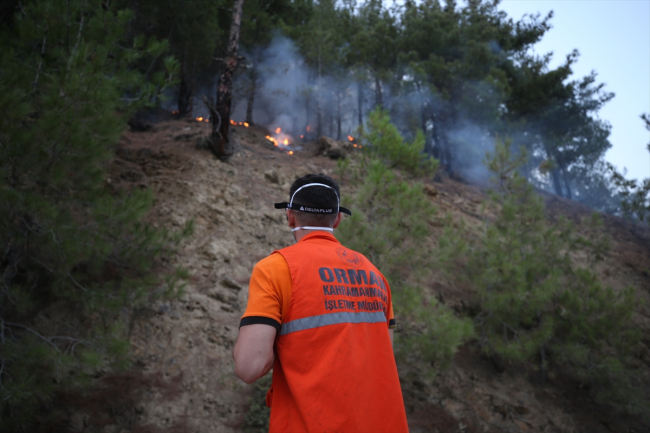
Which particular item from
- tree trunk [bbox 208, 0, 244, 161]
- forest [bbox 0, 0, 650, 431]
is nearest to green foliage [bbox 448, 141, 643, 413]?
forest [bbox 0, 0, 650, 431]

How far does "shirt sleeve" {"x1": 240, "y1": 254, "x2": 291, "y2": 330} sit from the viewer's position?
1.52m

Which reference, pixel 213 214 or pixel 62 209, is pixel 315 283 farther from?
pixel 213 214

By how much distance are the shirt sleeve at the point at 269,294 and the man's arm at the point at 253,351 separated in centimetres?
3

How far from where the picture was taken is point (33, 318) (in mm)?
4648

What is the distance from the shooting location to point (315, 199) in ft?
6.29

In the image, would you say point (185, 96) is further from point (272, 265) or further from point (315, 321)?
point (315, 321)

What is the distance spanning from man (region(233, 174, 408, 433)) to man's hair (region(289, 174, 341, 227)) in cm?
18

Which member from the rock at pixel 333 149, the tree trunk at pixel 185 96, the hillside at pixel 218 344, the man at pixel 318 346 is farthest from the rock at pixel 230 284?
the tree trunk at pixel 185 96

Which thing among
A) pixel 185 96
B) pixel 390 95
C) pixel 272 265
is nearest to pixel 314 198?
pixel 272 265

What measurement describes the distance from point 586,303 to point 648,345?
3106 mm

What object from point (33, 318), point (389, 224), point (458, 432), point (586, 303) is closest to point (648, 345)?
point (586, 303)

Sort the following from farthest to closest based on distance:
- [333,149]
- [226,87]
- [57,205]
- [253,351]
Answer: [333,149], [226,87], [57,205], [253,351]

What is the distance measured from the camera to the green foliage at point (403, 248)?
17.9 ft

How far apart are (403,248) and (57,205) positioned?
456 cm
